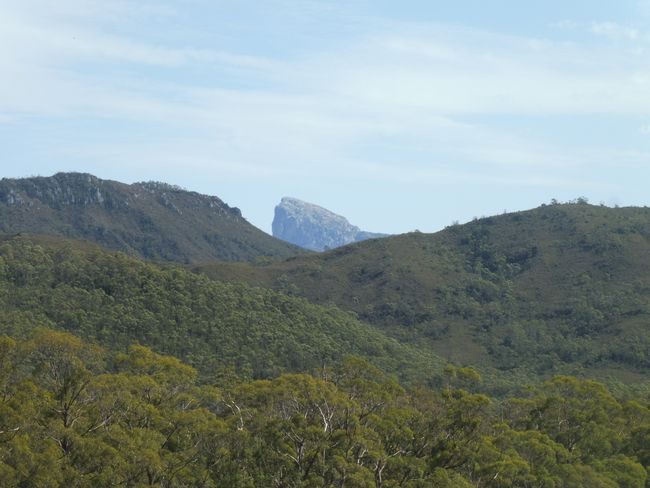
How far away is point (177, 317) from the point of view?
144 meters

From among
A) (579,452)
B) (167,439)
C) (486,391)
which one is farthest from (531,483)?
(486,391)

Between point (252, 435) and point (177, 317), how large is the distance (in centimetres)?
9069

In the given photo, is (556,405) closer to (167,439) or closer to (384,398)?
(384,398)

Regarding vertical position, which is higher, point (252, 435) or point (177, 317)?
point (177, 317)

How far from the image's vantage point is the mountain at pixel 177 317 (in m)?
132

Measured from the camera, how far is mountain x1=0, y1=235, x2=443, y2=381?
132000 mm

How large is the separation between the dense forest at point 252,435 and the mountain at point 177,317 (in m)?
58.1

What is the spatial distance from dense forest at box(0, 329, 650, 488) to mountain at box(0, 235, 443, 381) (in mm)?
58062

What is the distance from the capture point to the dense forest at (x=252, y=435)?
161 feet

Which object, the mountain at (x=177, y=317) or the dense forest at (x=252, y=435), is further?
the mountain at (x=177, y=317)

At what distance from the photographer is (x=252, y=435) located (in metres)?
55.9

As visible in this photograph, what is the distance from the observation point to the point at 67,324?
430 feet

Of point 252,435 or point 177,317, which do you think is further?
point 177,317

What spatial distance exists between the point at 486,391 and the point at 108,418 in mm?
91590
